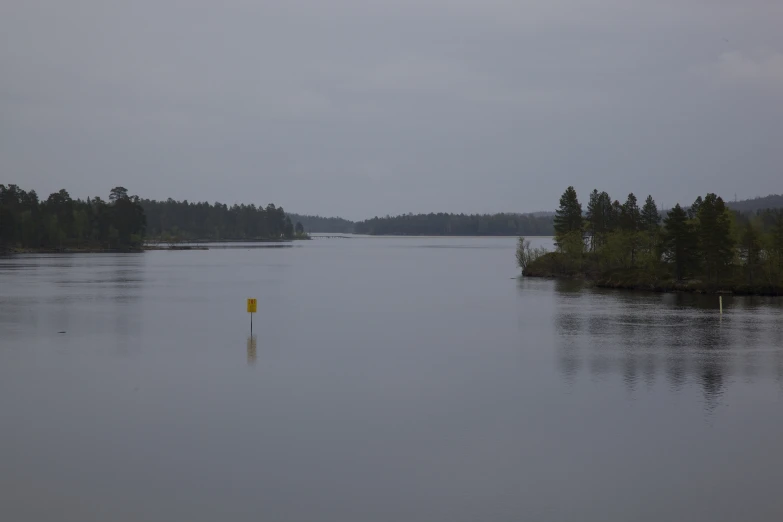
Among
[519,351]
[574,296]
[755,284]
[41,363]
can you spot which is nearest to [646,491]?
[519,351]

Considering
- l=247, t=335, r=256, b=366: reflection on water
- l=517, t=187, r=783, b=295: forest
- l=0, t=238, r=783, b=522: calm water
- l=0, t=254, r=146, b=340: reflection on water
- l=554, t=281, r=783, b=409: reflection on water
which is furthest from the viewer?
l=517, t=187, r=783, b=295: forest

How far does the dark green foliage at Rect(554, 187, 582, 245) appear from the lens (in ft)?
302

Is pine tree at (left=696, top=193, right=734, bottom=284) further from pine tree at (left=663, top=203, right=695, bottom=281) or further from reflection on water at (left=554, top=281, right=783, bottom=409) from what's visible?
reflection on water at (left=554, top=281, right=783, bottom=409)

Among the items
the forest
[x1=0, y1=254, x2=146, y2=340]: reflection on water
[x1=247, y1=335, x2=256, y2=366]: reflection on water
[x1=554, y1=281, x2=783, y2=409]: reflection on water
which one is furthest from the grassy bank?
[x1=0, y1=254, x2=146, y2=340]: reflection on water

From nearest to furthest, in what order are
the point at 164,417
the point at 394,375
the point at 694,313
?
the point at 164,417 < the point at 394,375 < the point at 694,313

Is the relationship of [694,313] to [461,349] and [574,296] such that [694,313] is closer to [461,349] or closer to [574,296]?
[574,296]

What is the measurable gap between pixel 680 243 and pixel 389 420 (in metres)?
50.9

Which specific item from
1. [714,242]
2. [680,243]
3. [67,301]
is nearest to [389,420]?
[67,301]

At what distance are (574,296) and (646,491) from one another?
143ft

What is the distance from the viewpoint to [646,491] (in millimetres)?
13602

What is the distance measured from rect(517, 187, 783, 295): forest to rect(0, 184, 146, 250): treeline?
103252 mm

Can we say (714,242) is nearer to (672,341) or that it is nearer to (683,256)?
(683,256)

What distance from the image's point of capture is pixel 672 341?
31703mm

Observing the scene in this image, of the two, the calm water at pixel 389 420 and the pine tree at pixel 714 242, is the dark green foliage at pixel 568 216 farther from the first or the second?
the calm water at pixel 389 420
